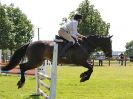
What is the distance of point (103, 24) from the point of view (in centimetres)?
6234

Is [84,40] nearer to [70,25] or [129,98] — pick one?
[70,25]

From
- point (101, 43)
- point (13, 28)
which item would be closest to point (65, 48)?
point (101, 43)

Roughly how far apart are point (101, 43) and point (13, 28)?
51.3 m

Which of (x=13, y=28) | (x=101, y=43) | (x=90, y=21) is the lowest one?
(x=101, y=43)

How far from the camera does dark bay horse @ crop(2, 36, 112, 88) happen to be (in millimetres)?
9938

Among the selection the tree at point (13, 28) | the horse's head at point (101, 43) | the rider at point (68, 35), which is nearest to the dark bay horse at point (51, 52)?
the horse's head at point (101, 43)

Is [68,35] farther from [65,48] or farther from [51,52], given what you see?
[51,52]

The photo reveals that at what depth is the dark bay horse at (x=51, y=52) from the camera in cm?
994

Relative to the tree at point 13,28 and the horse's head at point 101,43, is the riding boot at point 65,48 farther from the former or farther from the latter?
the tree at point 13,28

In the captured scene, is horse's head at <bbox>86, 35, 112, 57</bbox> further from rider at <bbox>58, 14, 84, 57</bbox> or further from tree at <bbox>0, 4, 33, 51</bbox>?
tree at <bbox>0, 4, 33, 51</bbox>

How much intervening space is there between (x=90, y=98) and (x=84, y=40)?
6.65 ft

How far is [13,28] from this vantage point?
60.8m

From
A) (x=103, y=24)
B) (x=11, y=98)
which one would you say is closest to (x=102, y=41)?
(x=11, y=98)

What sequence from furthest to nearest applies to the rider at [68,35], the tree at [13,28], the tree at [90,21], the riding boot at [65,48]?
the tree at [13,28]
the tree at [90,21]
the riding boot at [65,48]
the rider at [68,35]
